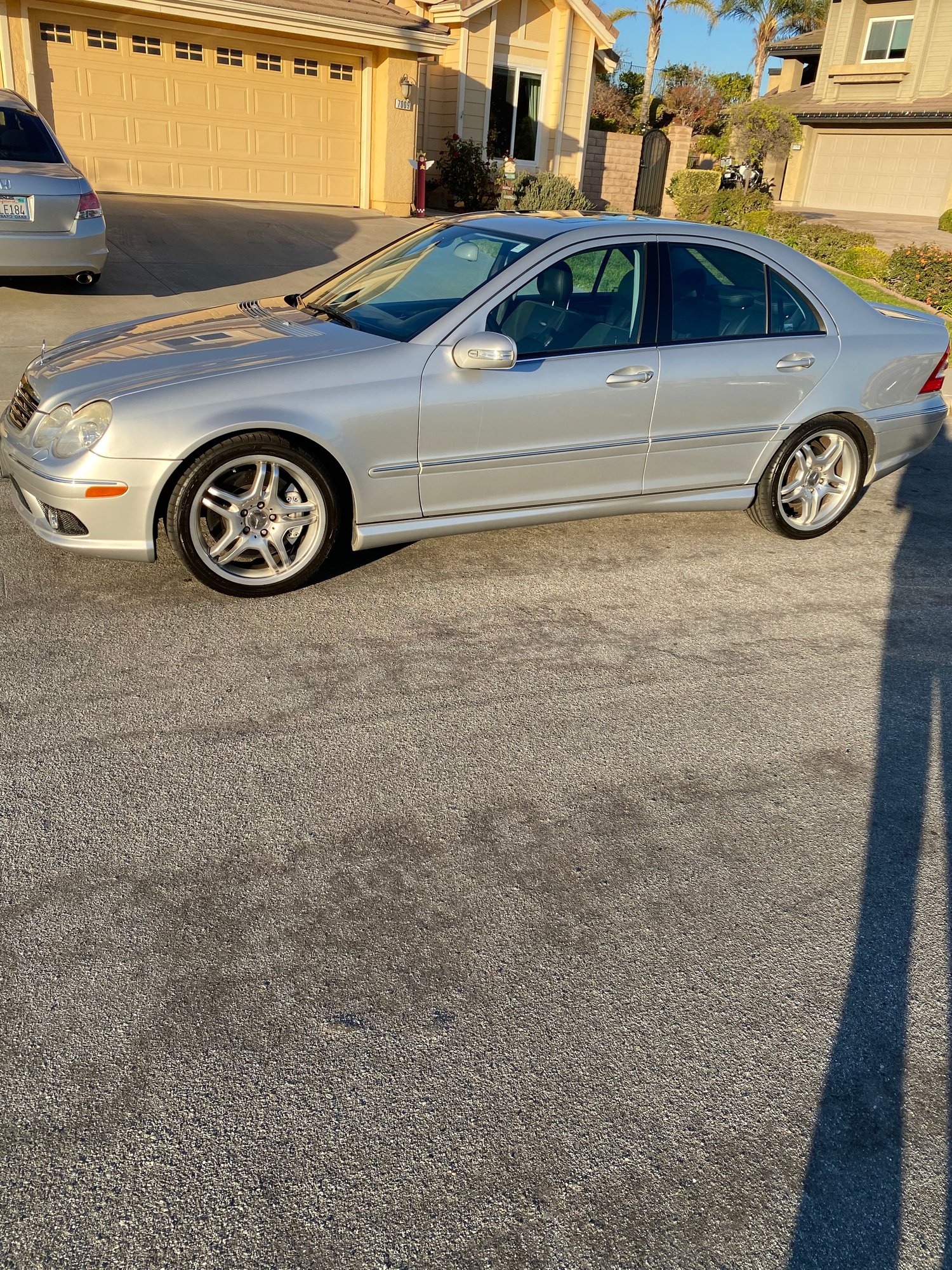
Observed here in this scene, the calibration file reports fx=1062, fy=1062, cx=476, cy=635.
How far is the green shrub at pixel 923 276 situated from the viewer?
1558cm

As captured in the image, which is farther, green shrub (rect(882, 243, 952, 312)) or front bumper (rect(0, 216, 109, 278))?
green shrub (rect(882, 243, 952, 312))

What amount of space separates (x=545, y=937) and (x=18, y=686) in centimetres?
230

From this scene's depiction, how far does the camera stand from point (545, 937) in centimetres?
302

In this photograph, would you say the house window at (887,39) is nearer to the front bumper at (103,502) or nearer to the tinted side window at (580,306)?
the tinted side window at (580,306)

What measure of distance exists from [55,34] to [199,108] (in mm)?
2331

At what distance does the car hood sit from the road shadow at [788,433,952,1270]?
282 centimetres

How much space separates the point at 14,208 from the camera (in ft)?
31.2

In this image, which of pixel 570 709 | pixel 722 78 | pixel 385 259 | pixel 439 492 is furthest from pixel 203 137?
pixel 722 78

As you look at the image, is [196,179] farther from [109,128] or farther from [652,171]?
[652,171]

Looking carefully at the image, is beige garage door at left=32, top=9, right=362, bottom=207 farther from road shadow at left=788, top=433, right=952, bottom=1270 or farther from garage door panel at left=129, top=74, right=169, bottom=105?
road shadow at left=788, top=433, right=952, bottom=1270

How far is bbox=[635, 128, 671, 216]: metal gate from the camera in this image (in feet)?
91.1

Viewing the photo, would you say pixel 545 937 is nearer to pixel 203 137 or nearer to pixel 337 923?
pixel 337 923

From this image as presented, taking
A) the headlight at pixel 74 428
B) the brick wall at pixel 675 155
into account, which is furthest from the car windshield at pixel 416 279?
the brick wall at pixel 675 155

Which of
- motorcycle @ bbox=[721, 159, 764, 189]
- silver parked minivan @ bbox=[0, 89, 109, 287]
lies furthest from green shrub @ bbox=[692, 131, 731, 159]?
silver parked minivan @ bbox=[0, 89, 109, 287]
